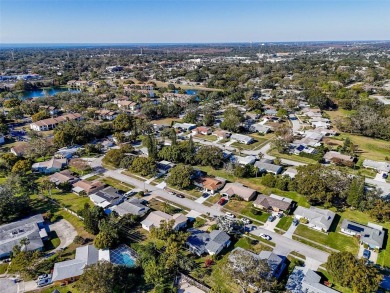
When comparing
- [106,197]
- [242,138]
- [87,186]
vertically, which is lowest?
[106,197]

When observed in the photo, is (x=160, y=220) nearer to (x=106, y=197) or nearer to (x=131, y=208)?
(x=131, y=208)

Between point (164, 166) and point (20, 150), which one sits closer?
point (164, 166)

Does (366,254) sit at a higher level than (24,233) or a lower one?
lower

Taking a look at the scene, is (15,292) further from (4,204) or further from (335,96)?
(335,96)

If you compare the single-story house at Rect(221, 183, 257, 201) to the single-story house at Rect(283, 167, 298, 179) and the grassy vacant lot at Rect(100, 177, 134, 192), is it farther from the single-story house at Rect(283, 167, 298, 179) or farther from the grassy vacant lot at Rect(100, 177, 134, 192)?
the grassy vacant lot at Rect(100, 177, 134, 192)

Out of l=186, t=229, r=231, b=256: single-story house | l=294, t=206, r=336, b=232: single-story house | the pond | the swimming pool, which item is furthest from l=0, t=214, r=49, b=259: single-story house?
the pond

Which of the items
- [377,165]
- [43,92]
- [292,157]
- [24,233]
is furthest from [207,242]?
[43,92]

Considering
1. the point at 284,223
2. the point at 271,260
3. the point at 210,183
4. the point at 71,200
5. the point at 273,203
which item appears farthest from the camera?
the point at 210,183
